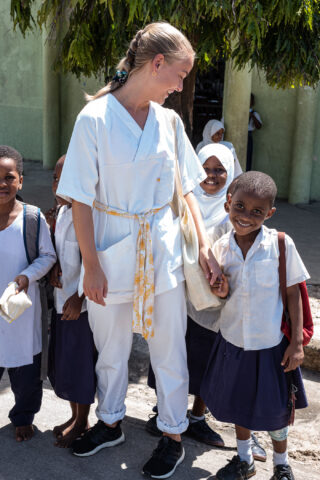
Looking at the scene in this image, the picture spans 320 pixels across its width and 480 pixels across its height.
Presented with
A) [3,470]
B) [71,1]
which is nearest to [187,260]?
[3,470]

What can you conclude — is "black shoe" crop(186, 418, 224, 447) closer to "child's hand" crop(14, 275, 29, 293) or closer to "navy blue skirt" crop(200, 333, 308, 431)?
"navy blue skirt" crop(200, 333, 308, 431)

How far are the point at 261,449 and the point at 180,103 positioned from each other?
2.94 metres

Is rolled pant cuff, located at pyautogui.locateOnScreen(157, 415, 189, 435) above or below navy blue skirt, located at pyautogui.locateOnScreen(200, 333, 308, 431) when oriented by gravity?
below

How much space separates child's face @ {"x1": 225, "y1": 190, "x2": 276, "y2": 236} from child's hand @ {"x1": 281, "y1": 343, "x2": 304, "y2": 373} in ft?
1.72

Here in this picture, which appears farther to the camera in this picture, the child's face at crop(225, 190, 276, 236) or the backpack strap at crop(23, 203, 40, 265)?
the backpack strap at crop(23, 203, 40, 265)

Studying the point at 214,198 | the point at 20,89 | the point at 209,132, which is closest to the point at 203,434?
the point at 214,198

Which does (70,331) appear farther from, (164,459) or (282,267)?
(282,267)

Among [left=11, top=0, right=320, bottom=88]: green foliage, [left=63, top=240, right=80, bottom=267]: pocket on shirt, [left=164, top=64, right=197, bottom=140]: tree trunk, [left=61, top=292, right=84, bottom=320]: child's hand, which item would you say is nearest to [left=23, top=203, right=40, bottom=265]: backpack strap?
[left=63, top=240, right=80, bottom=267]: pocket on shirt

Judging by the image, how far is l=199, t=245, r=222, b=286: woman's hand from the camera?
2574 millimetres

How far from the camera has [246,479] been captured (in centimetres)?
267

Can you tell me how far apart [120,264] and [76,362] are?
0.61 meters

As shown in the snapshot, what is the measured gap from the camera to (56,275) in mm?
2855

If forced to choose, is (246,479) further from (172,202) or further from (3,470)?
(172,202)

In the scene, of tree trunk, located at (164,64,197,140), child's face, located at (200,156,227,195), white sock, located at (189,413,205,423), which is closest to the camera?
white sock, located at (189,413,205,423)
